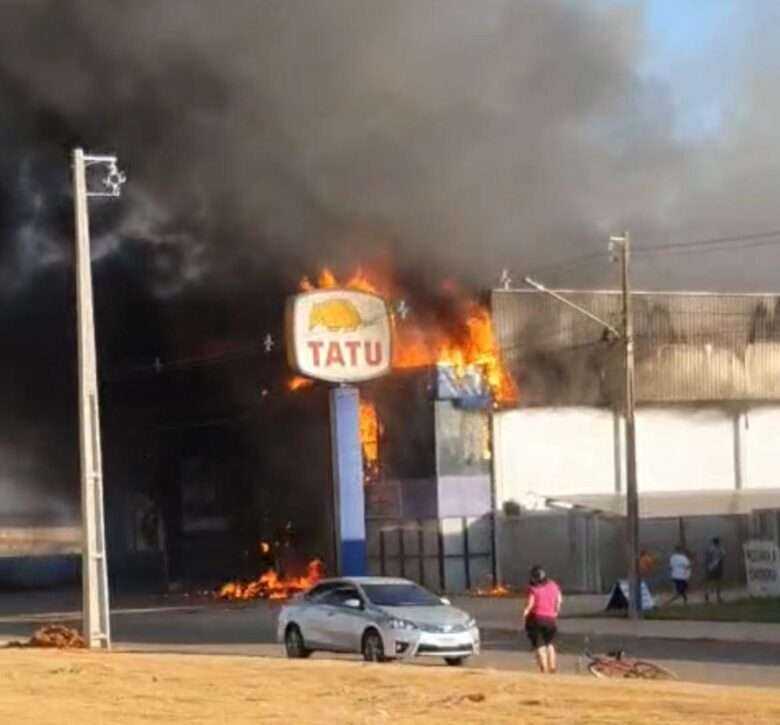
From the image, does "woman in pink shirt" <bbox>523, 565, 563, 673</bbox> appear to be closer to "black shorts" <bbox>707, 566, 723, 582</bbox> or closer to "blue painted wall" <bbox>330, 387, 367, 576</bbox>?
"black shorts" <bbox>707, 566, 723, 582</bbox>

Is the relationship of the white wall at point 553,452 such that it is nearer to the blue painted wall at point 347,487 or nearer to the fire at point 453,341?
the fire at point 453,341

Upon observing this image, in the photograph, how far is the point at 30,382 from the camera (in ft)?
219

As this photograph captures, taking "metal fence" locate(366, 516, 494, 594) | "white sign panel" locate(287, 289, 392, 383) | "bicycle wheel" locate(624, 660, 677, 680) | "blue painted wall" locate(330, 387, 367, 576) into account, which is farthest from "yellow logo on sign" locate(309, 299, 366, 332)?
"bicycle wheel" locate(624, 660, 677, 680)

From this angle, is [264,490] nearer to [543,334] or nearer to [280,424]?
[280,424]

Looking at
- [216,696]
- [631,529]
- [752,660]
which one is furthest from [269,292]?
[216,696]

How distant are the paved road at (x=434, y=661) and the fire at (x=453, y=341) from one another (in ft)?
32.0

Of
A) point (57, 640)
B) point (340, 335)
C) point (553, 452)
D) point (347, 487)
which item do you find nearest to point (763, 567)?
point (347, 487)

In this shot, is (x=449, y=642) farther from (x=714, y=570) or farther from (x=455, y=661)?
(x=714, y=570)

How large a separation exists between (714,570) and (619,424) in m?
12.8

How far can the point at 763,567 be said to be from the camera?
1705 inches

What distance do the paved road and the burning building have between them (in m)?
8.87

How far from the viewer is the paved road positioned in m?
27.0

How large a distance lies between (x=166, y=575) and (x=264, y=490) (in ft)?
21.5

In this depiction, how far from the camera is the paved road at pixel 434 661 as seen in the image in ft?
88.7
